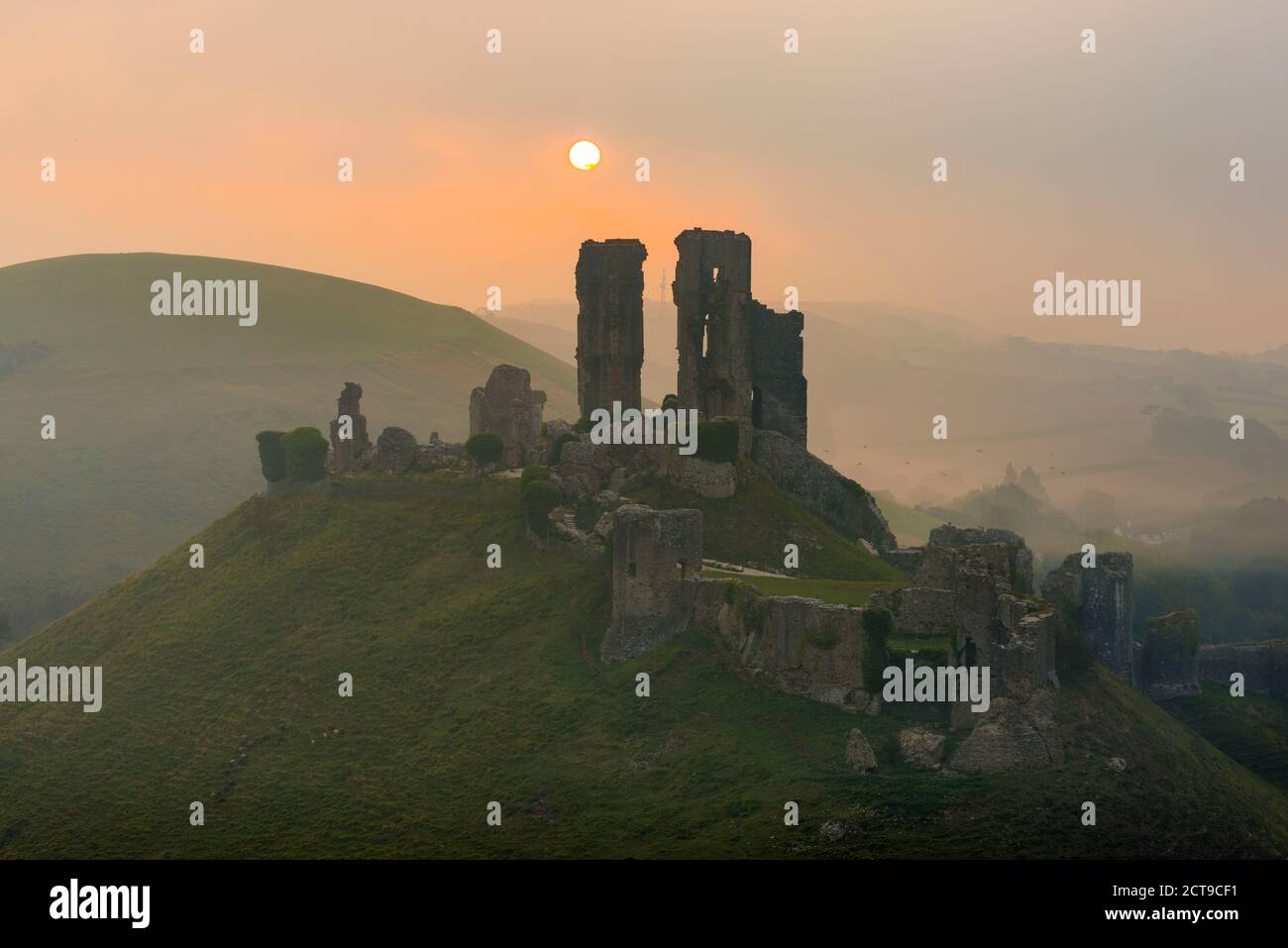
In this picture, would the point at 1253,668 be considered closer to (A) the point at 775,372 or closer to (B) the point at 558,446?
(A) the point at 775,372

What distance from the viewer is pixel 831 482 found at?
277 ft

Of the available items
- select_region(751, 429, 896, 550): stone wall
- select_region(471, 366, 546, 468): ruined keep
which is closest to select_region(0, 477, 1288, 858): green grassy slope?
select_region(471, 366, 546, 468): ruined keep

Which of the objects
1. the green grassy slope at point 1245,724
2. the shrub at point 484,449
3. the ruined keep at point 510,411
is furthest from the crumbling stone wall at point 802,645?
the ruined keep at point 510,411

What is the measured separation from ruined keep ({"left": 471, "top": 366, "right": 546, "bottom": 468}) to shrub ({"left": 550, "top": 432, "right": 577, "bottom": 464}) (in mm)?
1499

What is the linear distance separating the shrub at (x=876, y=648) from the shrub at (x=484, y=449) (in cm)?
2696

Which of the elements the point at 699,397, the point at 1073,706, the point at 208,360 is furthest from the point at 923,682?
the point at 208,360

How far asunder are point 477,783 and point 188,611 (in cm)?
2457

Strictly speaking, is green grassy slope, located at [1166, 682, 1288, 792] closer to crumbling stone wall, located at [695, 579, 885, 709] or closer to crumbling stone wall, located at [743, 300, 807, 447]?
crumbling stone wall, located at [695, 579, 885, 709]

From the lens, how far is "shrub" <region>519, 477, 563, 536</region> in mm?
74562

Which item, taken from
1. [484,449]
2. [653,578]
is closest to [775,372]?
[484,449]

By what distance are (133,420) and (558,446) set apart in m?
97.8

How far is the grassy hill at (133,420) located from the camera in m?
140

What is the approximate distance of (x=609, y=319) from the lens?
291 ft

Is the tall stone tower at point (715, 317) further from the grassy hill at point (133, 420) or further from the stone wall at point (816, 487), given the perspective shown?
the grassy hill at point (133, 420)
